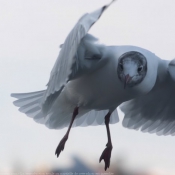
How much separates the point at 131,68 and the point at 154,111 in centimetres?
117

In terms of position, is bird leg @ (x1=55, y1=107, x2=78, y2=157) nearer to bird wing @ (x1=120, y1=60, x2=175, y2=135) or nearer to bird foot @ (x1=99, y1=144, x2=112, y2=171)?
bird foot @ (x1=99, y1=144, x2=112, y2=171)

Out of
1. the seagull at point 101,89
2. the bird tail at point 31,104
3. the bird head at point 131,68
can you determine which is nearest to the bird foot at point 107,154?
the seagull at point 101,89

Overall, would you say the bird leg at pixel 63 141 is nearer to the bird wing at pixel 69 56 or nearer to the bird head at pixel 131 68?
the bird wing at pixel 69 56

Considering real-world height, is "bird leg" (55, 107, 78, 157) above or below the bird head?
below

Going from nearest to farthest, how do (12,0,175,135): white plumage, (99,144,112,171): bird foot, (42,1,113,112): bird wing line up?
1. (42,1,113,112): bird wing
2. (12,0,175,135): white plumage
3. (99,144,112,171): bird foot

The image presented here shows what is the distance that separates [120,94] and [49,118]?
0.77 metres

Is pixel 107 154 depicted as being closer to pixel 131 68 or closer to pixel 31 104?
pixel 31 104

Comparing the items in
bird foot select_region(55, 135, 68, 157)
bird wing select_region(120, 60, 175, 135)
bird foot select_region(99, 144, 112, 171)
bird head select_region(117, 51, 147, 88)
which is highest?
bird head select_region(117, 51, 147, 88)

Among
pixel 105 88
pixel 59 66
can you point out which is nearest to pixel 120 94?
pixel 105 88

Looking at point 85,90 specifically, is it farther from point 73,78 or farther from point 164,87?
point 164,87

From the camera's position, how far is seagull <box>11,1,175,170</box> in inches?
221

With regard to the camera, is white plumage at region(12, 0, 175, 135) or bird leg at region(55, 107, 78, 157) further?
bird leg at region(55, 107, 78, 157)

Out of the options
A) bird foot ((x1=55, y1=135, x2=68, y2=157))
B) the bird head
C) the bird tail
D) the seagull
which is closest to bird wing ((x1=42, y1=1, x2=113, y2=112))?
the seagull

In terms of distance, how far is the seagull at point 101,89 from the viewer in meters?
5.61
